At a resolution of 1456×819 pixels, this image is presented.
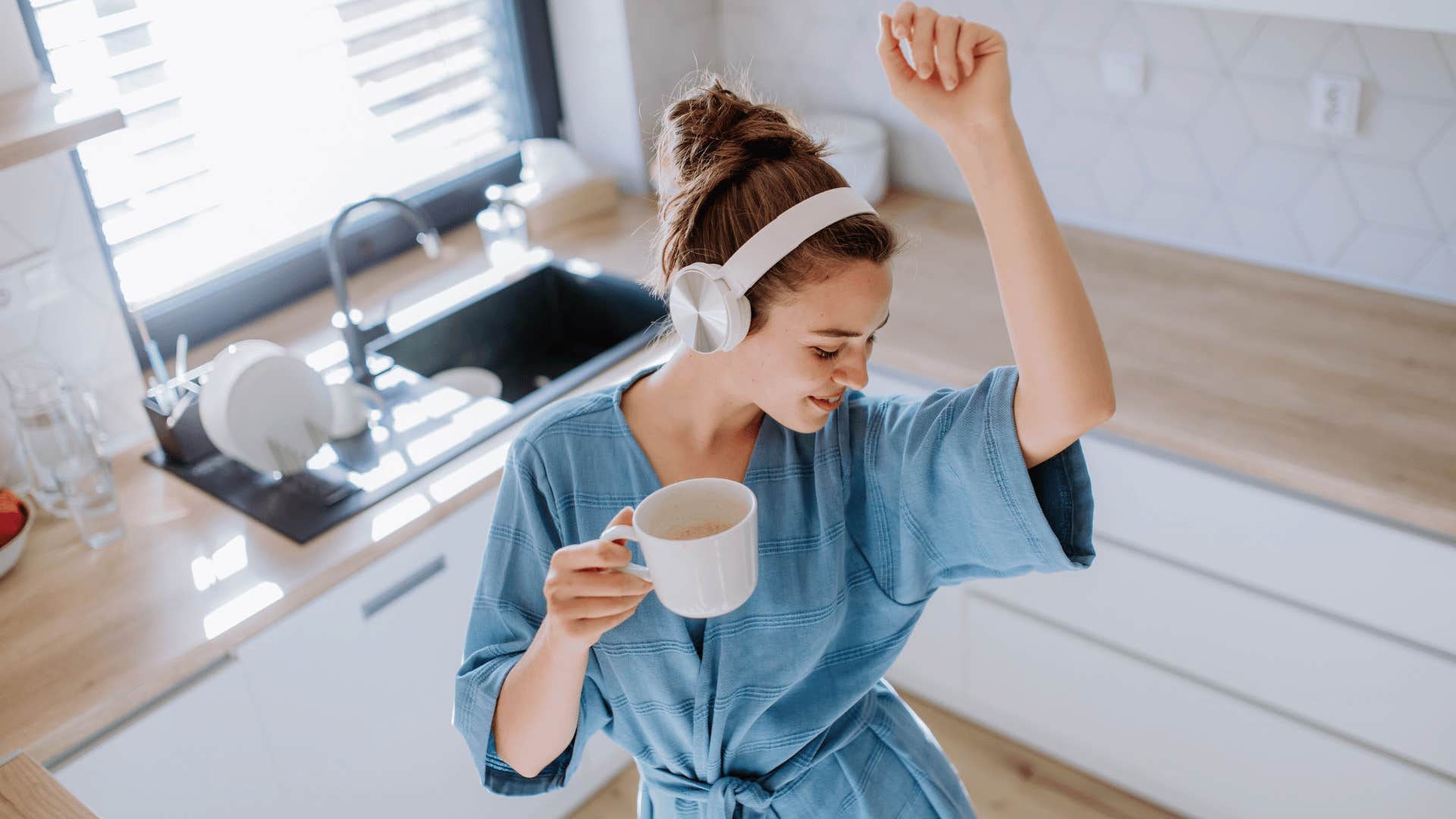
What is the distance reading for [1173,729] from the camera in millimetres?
2133

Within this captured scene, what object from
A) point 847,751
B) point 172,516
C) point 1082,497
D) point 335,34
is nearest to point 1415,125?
point 1082,497

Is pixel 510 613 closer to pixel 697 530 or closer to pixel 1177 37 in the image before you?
pixel 697 530

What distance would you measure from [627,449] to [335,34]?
146 cm

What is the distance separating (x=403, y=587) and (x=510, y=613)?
68 centimetres

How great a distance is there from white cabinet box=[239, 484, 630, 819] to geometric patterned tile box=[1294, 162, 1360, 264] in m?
1.53

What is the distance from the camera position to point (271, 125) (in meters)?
2.32

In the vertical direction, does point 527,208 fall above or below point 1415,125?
below

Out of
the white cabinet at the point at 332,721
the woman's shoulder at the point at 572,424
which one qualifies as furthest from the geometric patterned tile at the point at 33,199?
the woman's shoulder at the point at 572,424

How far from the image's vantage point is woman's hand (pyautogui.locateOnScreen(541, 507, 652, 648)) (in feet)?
3.37

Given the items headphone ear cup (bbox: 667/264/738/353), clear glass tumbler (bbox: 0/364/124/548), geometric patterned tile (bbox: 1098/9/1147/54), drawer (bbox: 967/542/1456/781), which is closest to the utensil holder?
clear glass tumbler (bbox: 0/364/124/548)

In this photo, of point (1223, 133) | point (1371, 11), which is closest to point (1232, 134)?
point (1223, 133)

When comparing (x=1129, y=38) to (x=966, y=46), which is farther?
(x=1129, y=38)

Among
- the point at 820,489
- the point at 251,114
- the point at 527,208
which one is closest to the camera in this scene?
the point at 820,489

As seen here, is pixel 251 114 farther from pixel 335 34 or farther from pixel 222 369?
pixel 222 369
